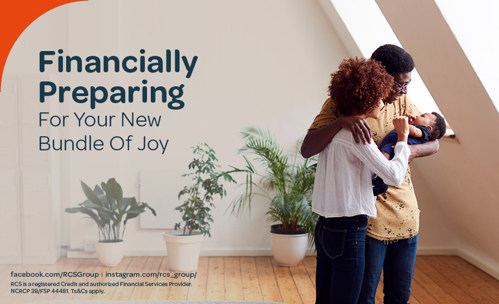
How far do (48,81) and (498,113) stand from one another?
10.3ft

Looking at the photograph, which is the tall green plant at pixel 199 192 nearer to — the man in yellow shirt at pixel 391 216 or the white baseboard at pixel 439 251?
the white baseboard at pixel 439 251

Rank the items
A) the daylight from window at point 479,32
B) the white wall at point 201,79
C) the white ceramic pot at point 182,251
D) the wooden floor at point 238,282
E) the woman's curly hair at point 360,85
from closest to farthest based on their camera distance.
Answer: the woman's curly hair at point 360,85 < the daylight from window at point 479,32 < the wooden floor at point 238,282 < the white ceramic pot at point 182,251 < the white wall at point 201,79

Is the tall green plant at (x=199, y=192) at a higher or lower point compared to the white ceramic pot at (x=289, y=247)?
higher

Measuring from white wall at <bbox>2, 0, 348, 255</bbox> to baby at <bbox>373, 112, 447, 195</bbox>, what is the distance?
2.46 metres

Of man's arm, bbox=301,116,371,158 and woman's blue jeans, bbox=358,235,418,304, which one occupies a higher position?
man's arm, bbox=301,116,371,158

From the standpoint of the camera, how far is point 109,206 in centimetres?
418

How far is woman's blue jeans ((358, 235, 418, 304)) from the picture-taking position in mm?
1874

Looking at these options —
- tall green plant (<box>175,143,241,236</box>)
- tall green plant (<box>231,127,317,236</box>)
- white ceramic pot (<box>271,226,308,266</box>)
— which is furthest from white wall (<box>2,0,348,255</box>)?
white ceramic pot (<box>271,226,308,266</box>)

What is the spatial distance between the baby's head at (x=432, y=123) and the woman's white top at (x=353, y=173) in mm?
230

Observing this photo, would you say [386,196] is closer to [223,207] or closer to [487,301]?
[487,301]

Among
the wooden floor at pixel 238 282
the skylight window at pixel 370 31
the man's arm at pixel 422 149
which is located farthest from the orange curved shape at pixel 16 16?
the man's arm at pixel 422 149

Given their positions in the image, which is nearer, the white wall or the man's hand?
the man's hand

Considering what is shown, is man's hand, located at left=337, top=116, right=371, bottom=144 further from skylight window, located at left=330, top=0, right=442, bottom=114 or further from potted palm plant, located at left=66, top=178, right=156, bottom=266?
potted palm plant, located at left=66, top=178, right=156, bottom=266

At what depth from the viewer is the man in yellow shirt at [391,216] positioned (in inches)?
73.2
